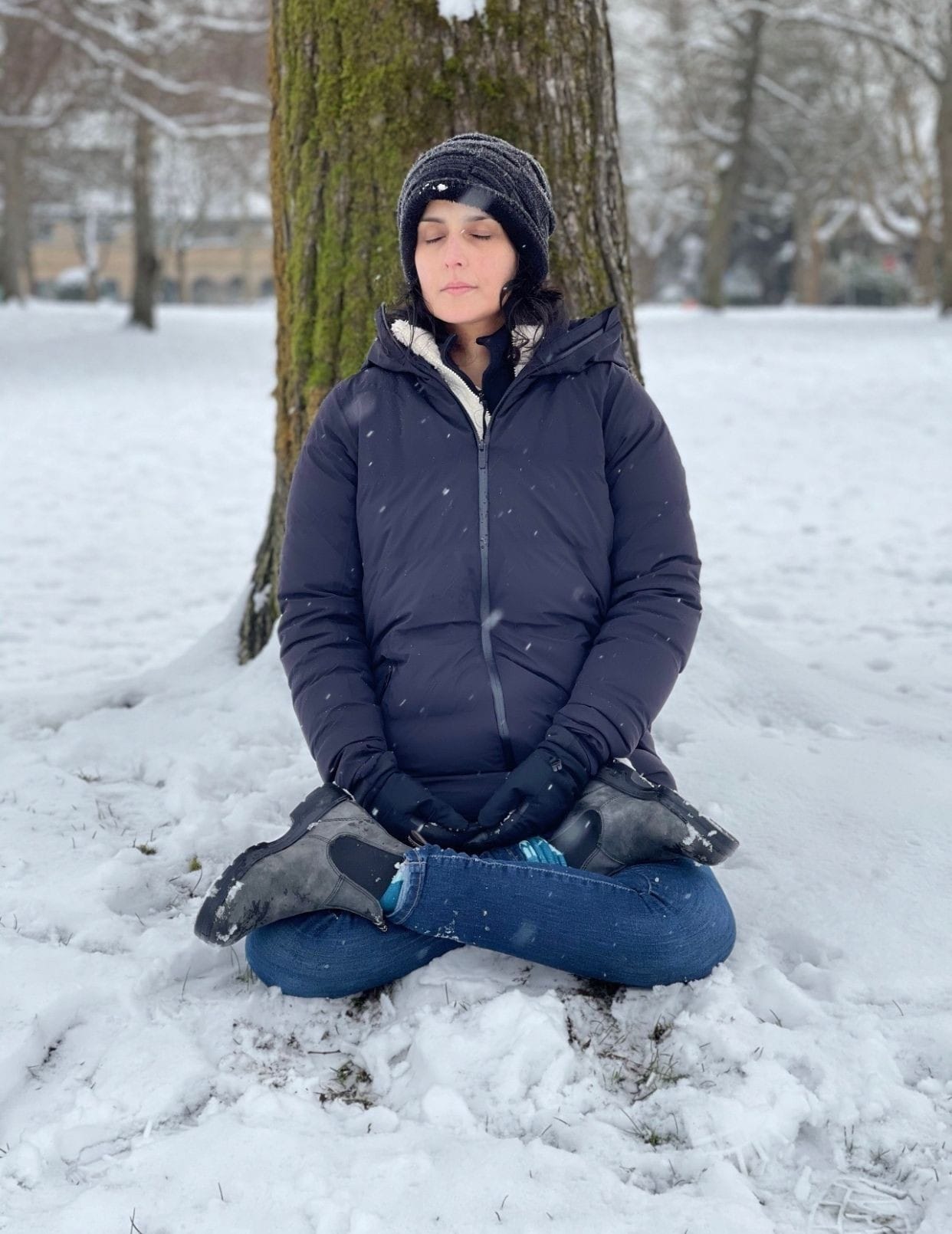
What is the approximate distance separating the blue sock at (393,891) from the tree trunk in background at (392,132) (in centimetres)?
184

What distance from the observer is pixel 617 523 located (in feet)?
9.05

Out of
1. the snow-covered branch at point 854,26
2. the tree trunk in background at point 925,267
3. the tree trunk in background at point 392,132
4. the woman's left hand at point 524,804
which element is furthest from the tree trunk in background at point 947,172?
the woman's left hand at point 524,804

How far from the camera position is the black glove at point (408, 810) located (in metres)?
2.42

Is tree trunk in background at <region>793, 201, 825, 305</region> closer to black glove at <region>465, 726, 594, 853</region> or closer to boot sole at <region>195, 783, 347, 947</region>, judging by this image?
black glove at <region>465, 726, 594, 853</region>

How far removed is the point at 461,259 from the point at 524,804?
1196 millimetres

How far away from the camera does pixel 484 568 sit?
→ 8.65 ft

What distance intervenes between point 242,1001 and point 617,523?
131cm

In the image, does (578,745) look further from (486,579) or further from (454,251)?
(454,251)

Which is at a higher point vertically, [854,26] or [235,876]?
[854,26]

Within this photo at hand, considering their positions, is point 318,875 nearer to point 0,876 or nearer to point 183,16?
point 0,876

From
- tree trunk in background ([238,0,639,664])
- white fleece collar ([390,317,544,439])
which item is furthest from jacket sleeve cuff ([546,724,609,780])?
tree trunk in background ([238,0,639,664])

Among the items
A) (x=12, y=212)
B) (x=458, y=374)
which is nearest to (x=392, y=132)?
(x=458, y=374)

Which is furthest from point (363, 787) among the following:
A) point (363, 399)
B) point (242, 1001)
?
point (363, 399)

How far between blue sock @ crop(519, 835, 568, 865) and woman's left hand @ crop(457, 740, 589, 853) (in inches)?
0.6
